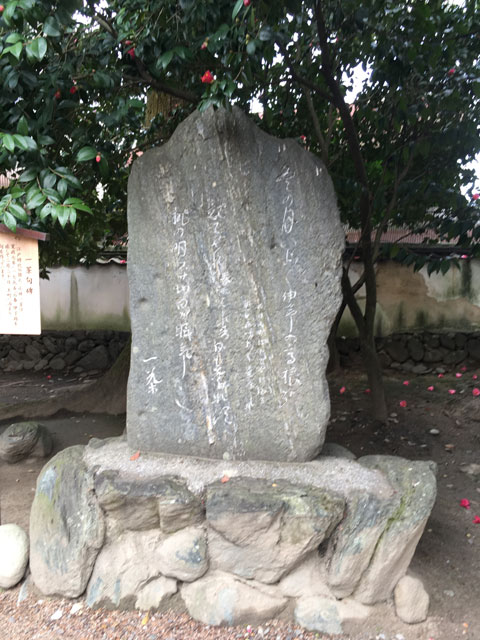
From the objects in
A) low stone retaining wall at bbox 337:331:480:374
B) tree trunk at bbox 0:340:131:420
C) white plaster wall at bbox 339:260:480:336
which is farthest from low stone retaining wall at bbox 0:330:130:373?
white plaster wall at bbox 339:260:480:336

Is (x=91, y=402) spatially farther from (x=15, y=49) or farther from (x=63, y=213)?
(x=15, y=49)

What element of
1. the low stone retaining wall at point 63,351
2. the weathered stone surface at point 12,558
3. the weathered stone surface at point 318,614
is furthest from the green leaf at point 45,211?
the low stone retaining wall at point 63,351

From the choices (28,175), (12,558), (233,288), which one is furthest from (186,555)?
(28,175)

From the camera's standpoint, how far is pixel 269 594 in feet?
8.03

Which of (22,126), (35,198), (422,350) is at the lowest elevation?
(422,350)

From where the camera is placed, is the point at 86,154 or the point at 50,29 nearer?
the point at 50,29

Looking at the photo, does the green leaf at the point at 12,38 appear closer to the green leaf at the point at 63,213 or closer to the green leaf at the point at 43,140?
the green leaf at the point at 43,140

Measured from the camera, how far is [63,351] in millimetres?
7965

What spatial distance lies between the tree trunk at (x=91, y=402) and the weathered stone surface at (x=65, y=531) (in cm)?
237

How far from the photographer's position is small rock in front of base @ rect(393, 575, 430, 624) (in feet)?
7.76

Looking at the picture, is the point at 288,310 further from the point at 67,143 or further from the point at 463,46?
the point at 463,46

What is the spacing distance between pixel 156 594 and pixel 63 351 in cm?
602

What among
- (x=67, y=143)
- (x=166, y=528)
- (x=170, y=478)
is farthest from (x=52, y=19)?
(x=166, y=528)

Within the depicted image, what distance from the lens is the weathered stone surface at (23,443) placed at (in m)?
3.94
